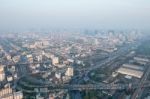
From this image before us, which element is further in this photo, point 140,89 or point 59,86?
point 59,86

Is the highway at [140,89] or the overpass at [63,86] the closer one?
the highway at [140,89]

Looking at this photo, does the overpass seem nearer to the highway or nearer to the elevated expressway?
the elevated expressway

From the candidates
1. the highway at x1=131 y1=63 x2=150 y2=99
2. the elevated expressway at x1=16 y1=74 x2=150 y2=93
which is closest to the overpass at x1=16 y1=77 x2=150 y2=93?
the elevated expressway at x1=16 y1=74 x2=150 y2=93

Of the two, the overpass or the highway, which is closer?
the highway

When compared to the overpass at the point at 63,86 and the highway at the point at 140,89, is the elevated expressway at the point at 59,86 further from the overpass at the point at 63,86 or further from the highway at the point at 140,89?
the highway at the point at 140,89

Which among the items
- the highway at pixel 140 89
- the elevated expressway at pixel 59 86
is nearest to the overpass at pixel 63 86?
the elevated expressway at pixel 59 86

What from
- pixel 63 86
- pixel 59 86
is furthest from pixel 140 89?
pixel 59 86

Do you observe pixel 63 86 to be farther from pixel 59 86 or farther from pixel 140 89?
pixel 140 89

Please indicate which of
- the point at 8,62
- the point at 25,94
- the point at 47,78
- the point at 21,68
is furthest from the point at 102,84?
the point at 8,62

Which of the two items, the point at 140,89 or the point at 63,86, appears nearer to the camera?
the point at 140,89

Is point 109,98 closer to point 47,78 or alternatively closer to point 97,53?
point 47,78

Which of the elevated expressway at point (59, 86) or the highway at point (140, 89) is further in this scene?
the elevated expressway at point (59, 86)
